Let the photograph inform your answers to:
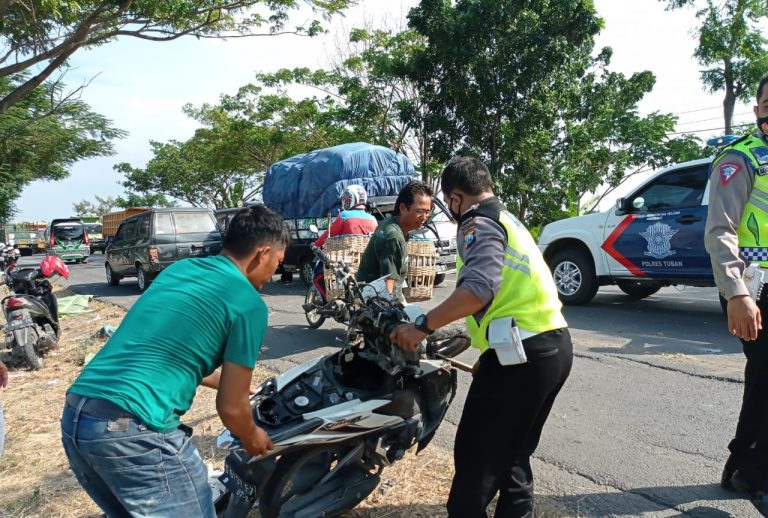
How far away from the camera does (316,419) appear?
8.07ft

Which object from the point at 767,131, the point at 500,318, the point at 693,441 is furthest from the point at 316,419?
the point at 693,441

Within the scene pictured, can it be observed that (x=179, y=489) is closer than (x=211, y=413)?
Yes

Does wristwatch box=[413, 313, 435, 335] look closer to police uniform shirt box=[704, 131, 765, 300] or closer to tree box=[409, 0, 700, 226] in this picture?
police uniform shirt box=[704, 131, 765, 300]

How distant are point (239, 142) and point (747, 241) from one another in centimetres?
2697

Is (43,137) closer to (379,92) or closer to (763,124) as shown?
(379,92)

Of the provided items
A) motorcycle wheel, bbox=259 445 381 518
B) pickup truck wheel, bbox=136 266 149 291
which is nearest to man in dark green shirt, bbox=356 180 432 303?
motorcycle wheel, bbox=259 445 381 518

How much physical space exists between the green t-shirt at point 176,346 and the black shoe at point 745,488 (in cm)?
245

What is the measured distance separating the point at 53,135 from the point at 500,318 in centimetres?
2030

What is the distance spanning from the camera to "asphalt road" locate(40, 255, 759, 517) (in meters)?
3.07

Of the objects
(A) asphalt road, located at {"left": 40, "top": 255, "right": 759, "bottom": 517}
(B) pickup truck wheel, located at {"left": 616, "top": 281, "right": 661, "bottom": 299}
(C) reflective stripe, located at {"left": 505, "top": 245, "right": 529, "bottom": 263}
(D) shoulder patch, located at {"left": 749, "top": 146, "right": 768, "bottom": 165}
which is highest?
(D) shoulder patch, located at {"left": 749, "top": 146, "right": 768, "bottom": 165}

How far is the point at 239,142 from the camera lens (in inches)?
1088

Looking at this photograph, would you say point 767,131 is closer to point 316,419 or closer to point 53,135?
point 316,419

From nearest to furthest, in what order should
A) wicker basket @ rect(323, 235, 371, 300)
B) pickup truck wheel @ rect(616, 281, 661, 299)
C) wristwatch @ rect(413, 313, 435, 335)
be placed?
wristwatch @ rect(413, 313, 435, 335)
wicker basket @ rect(323, 235, 371, 300)
pickup truck wheel @ rect(616, 281, 661, 299)

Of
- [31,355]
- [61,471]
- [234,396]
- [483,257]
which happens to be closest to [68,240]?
[31,355]
